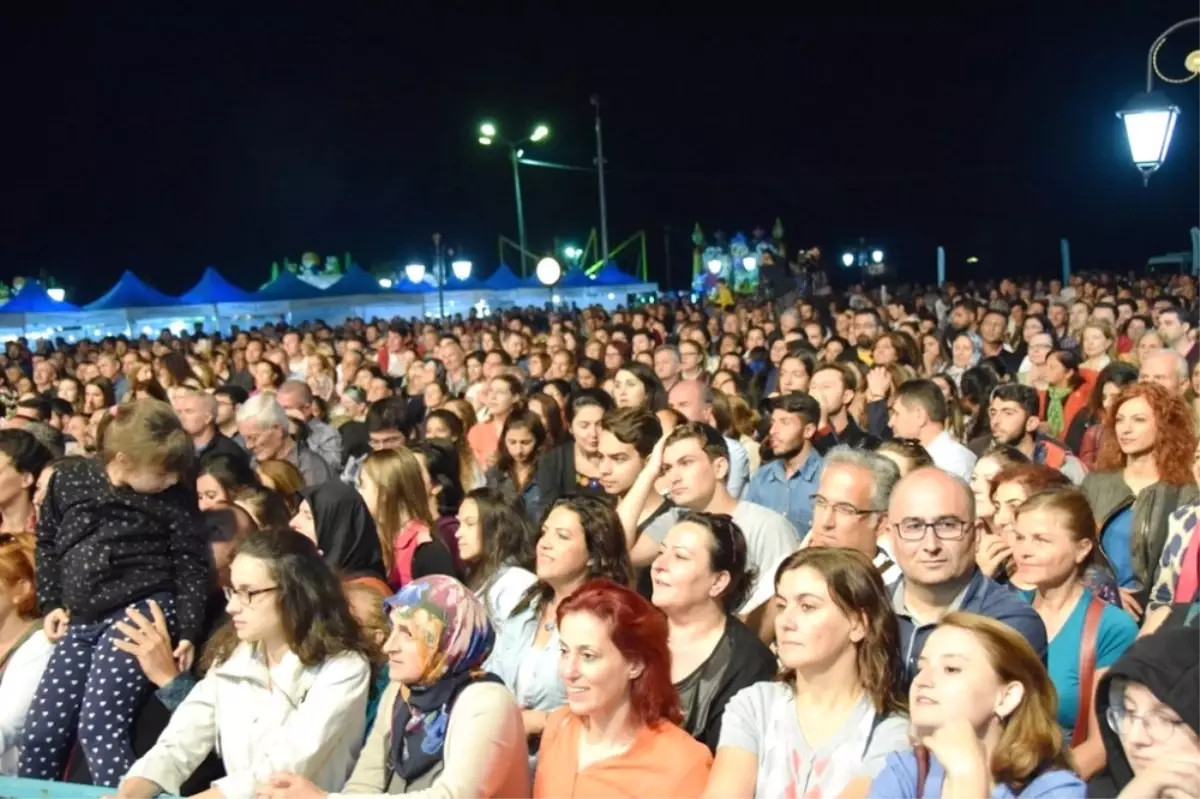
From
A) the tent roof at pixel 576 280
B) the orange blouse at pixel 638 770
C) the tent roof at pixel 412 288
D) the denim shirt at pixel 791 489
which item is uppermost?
the tent roof at pixel 576 280

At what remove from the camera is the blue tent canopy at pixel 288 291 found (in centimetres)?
2836

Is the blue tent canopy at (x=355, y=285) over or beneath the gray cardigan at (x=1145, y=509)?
over

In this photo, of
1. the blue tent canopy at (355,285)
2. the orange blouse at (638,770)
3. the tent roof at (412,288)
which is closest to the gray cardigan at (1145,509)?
the orange blouse at (638,770)

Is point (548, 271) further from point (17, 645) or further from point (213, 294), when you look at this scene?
point (17, 645)

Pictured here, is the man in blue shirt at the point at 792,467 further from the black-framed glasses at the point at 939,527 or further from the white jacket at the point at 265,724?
the white jacket at the point at 265,724

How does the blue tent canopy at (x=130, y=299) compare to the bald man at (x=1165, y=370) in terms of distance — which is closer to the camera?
the bald man at (x=1165, y=370)

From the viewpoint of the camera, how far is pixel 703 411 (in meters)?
8.16

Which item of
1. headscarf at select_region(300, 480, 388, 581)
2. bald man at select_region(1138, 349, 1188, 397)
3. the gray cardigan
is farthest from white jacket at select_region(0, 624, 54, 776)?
bald man at select_region(1138, 349, 1188, 397)

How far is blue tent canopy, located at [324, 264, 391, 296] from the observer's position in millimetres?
29828

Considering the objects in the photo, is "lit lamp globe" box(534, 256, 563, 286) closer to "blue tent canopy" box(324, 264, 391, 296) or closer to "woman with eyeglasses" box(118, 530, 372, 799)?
"blue tent canopy" box(324, 264, 391, 296)

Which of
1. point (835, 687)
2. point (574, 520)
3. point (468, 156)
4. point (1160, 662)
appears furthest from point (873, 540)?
point (468, 156)

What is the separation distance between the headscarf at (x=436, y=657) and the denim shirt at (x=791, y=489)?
338 centimetres

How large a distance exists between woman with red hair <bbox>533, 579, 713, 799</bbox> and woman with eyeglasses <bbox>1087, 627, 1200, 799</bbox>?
1.16 metres

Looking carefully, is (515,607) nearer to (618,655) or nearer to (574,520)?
(574,520)
